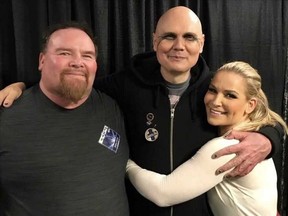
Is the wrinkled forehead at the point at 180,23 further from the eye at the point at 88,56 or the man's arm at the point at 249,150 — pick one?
the man's arm at the point at 249,150

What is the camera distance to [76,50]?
124 centimetres

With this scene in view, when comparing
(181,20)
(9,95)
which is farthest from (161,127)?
(9,95)

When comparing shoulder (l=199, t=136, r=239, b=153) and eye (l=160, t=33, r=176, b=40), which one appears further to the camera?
eye (l=160, t=33, r=176, b=40)

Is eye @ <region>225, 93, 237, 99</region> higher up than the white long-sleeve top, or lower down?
higher up

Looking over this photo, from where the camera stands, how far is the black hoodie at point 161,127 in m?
1.33

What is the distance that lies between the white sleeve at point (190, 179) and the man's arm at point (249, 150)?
0.02 metres

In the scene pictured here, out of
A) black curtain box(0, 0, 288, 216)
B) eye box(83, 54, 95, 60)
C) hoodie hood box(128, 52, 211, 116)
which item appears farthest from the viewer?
black curtain box(0, 0, 288, 216)

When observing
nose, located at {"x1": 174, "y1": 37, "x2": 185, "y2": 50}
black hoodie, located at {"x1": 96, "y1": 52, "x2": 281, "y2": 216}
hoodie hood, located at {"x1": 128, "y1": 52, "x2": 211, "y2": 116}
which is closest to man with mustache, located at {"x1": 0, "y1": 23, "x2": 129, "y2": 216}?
black hoodie, located at {"x1": 96, "y1": 52, "x2": 281, "y2": 216}

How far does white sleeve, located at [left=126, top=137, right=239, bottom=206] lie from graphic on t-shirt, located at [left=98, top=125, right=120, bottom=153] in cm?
20

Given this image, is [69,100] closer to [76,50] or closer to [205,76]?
[76,50]

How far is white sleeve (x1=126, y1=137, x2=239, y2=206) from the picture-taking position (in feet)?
3.96

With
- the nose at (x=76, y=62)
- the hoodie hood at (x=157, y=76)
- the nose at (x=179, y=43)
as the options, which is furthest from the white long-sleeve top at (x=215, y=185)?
the nose at (x=76, y=62)

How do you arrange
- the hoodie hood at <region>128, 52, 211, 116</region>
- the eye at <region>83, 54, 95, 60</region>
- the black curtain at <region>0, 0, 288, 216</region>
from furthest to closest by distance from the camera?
the black curtain at <region>0, 0, 288, 216</region> < the hoodie hood at <region>128, 52, 211, 116</region> < the eye at <region>83, 54, 95, 60</region>

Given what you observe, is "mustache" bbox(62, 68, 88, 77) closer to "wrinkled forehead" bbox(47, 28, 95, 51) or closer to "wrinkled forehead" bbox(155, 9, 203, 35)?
"wrinkled forehead" bbox(47, 28, 95, 51)
